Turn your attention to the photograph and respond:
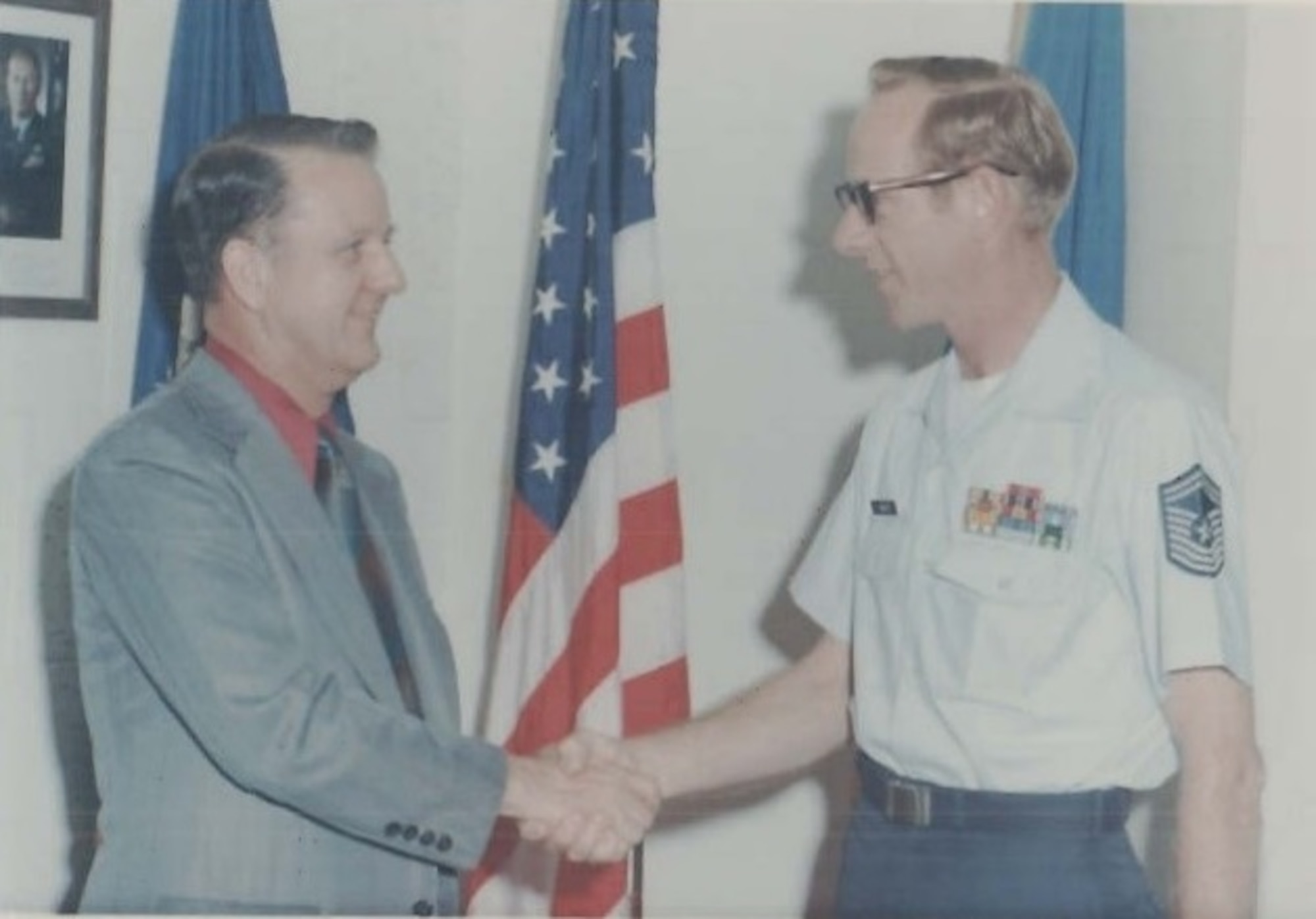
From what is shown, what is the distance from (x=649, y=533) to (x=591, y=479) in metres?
0.09

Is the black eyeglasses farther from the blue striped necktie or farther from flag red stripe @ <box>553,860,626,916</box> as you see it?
flag red stripe @ <box>553,860,626,916</box>

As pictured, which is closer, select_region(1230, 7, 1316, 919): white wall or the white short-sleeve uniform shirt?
the white short-sleeve uniform shirt

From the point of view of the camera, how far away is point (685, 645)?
2037 mm

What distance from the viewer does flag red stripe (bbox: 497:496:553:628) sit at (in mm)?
1988

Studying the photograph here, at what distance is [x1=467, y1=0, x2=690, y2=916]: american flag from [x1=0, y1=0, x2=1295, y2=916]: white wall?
66 mm

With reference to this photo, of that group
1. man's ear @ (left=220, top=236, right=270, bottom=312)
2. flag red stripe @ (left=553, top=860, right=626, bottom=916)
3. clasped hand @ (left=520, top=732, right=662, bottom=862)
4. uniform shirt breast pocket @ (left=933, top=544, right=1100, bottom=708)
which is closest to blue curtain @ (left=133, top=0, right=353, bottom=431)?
man's ear @ (left=220, top=236, right=270, bottom=312)

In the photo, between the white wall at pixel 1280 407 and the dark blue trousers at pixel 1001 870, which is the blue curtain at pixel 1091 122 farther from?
the dark blue trousers at pixel 1001 870

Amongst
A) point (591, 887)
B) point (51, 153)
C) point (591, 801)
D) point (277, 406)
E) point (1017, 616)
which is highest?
point (51, 153)

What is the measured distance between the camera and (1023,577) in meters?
1.64

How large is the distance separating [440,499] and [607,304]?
279mm

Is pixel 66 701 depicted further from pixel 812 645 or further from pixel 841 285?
pixel 841 285

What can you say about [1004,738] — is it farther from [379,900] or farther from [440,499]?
[440,499]

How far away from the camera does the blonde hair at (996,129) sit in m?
1.67

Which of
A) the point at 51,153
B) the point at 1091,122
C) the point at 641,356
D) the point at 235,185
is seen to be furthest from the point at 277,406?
the point at 1091,122
